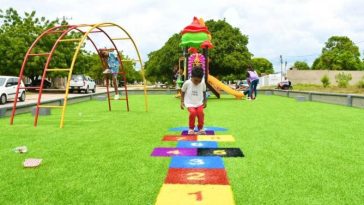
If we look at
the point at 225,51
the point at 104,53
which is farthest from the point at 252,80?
the point at 225,51

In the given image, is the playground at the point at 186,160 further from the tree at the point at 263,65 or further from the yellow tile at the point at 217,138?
the tree at the point at 263,65

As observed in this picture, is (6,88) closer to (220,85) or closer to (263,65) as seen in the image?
(220,85)

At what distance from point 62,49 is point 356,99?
29.3m

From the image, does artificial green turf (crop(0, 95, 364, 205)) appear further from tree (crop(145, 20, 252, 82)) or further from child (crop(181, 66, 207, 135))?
tree (crop(145, 20, 252, 82))

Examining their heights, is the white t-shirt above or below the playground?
above

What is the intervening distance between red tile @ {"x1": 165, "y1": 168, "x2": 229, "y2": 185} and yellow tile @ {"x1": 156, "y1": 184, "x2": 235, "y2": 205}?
16cm

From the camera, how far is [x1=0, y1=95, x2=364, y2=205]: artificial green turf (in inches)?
158

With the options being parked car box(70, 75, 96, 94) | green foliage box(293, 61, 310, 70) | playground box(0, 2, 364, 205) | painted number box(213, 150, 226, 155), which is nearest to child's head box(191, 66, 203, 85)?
playground box(0, 2, 364, 205)

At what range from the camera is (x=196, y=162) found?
550 cm

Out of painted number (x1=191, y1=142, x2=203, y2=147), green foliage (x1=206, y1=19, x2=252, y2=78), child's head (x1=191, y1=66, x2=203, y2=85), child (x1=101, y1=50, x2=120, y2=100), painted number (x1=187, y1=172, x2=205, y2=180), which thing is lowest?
painted number (x1=191, y1=142, x2=203, y2=147)

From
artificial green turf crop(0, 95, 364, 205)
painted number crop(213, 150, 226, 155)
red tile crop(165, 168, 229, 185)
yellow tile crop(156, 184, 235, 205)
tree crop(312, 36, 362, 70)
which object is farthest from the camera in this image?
tree crop(312, 36, 362, 70)

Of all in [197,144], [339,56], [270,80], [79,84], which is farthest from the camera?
[339,56]

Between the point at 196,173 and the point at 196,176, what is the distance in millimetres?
149

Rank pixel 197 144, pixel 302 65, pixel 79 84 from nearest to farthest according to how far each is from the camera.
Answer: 1. pixel 197 144
2. pixel 79 84
3. pixel 302 65
